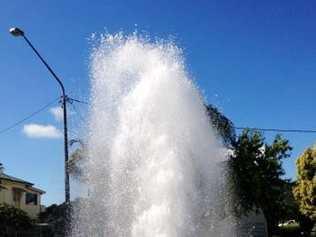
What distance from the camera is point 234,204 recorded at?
36.7m

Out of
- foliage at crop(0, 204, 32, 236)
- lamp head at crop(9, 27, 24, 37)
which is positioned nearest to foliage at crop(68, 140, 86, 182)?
lamp head at crop(9, 27, 24, 37)

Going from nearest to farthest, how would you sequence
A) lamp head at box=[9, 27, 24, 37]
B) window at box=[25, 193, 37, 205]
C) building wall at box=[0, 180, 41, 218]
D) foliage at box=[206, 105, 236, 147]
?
lamp head at box=[9, 27, 24, 37], foliage at box=[206, 105, 236, 147], building wall at box=[0, 180, 41, 218], window at box=[25, 193, 37, 205]

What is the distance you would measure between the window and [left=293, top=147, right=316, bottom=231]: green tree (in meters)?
32.1

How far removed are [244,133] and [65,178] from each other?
17822mm

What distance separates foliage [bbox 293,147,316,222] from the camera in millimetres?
38375

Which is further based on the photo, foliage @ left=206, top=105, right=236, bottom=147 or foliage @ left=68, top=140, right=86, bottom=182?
foliage @ left=206, top=105, right=236, bottom=147

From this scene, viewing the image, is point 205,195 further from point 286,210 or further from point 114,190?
point 286,210

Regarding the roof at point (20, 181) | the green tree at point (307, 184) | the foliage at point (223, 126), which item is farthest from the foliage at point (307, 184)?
the roof at point (20, 181)

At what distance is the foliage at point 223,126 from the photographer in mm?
37375

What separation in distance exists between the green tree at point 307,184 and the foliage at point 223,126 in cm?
481

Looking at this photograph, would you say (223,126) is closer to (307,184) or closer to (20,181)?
(307,184)

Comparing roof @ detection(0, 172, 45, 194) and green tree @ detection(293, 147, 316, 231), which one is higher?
roof @ detection(0, 172, 45, 194)

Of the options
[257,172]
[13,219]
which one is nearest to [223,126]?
[257,172]

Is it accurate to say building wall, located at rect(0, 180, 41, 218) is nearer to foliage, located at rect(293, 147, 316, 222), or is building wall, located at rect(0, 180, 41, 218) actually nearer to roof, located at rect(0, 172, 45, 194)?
Result: roof, located at rect(0, 172, 45, 194)
